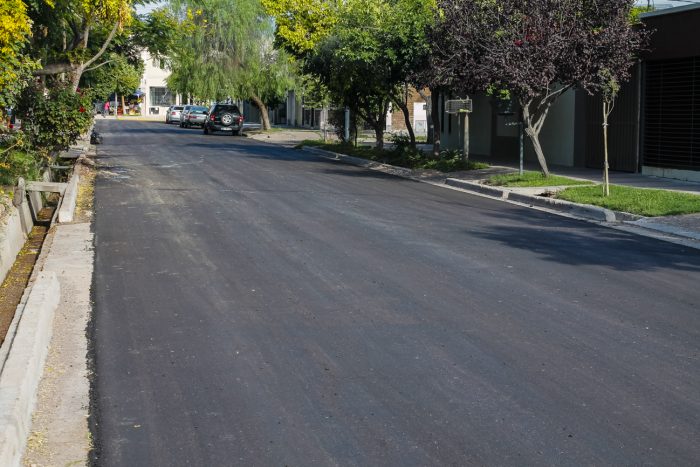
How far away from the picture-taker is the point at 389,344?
25.0 ft

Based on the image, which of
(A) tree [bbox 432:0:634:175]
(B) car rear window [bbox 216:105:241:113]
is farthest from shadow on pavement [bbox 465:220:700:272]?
(B) car rear window [bbox 216:105:241:113]

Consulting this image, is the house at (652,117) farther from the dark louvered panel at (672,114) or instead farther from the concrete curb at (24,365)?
the concrete curb at (24,365)

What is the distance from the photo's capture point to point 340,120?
37812 mm

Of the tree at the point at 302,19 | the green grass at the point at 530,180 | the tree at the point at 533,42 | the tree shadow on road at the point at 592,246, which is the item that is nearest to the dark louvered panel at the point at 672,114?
the tree at the point at 533,42

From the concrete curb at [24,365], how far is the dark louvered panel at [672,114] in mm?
17176

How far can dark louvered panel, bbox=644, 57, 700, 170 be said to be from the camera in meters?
22.4

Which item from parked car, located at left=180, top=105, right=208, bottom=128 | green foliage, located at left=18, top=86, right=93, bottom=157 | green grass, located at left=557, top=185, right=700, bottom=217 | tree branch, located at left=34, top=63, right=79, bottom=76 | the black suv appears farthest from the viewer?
parked car, located at left=180, top=105, right=208, bottom=128

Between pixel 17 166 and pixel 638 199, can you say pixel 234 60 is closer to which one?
pixel 17 166

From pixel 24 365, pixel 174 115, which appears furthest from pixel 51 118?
pixel 174 115

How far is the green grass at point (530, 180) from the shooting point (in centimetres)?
2125

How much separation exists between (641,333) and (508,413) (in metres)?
2.50

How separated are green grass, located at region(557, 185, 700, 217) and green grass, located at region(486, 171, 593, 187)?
1.49 meters

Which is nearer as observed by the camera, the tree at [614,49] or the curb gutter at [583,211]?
the curb gutter at [583,211]

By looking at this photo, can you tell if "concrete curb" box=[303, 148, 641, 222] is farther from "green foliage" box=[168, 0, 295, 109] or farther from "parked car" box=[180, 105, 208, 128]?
"parked car" box=[180, 105, 208, 128]
